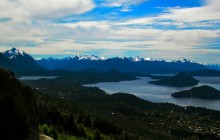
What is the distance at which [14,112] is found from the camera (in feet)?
109

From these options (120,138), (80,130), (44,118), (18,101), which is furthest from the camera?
(120,138)

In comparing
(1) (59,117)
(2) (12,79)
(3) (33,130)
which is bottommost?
(1) (59,117)

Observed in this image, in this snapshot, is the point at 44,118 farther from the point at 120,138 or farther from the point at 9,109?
the point at 9,109

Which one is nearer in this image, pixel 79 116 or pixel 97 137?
pixel 97 137

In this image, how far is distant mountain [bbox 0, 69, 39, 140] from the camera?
32.0 m

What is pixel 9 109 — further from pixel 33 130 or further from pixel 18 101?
pixel 33 130

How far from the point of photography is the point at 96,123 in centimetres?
13962

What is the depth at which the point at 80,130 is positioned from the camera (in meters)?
106

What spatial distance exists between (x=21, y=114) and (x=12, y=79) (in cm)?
424

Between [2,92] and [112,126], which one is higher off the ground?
[2,92]

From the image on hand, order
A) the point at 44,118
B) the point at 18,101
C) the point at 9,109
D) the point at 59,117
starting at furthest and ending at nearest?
the point at 59,117, the point at 44,118, the point at 18,101, the point at 9,109

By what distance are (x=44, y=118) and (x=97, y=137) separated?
65.6ft

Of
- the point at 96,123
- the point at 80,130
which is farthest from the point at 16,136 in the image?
the point at 96,123

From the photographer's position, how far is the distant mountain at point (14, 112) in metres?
32.0
